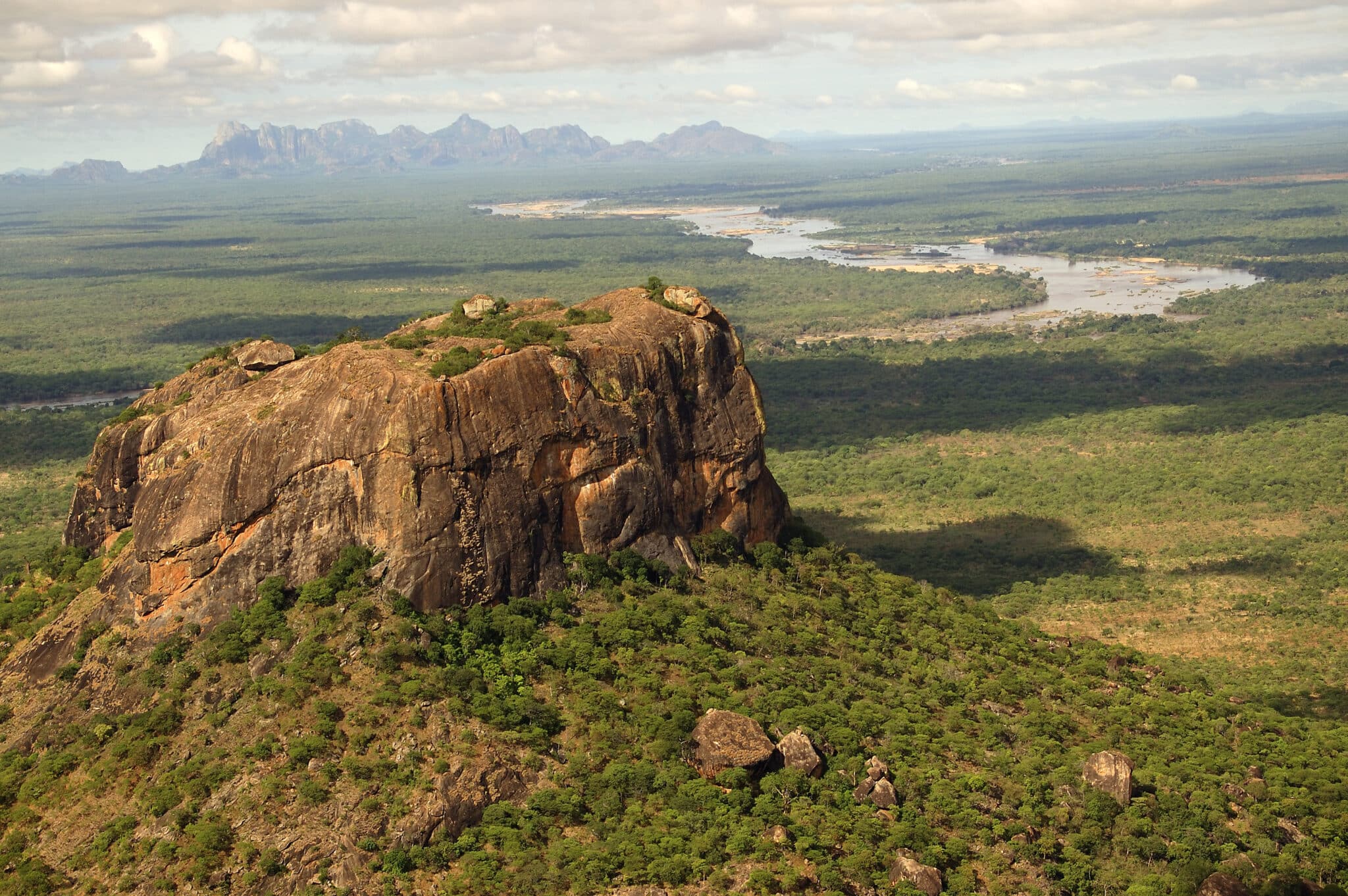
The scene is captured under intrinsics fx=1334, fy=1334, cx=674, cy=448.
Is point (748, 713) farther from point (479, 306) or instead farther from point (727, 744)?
point (479, 306)

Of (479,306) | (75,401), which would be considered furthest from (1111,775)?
(75,401)

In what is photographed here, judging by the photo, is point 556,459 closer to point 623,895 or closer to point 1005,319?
point 623,895

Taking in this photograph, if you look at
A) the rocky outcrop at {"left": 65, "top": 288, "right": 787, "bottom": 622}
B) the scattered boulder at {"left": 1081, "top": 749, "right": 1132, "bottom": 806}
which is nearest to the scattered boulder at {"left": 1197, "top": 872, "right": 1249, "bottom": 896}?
the scattered boulder at {"left": 1081, "top": 749, "right": 1132, "bottom": 806}

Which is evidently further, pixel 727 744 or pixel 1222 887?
pixel 727 744

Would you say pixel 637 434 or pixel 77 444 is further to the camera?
pixel 77 444

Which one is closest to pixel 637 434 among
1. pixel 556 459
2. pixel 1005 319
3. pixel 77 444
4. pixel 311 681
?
pixel 556 459

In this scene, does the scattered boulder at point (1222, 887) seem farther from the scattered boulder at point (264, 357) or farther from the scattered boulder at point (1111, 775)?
the scattered boulder at point (264, 357)
